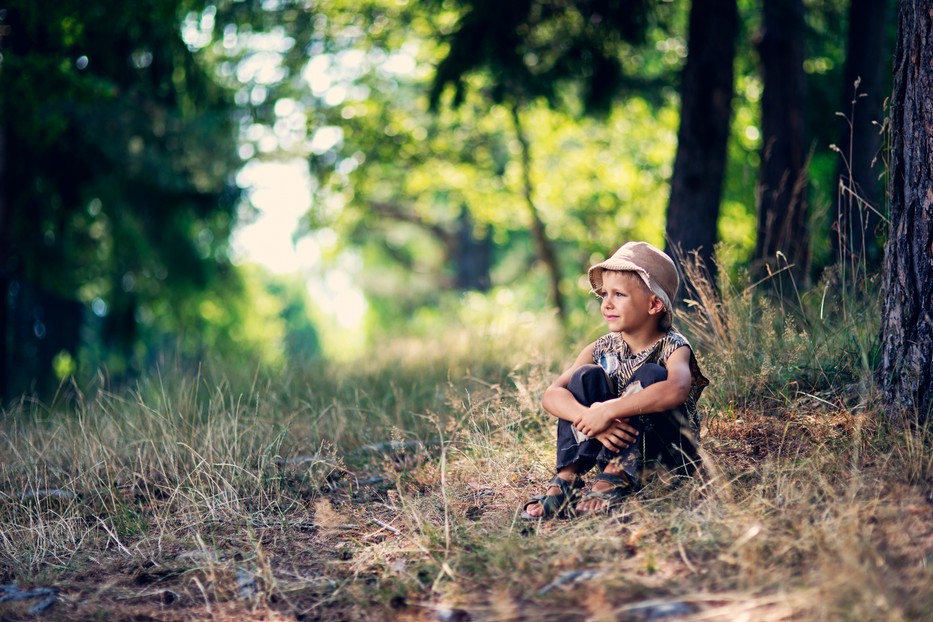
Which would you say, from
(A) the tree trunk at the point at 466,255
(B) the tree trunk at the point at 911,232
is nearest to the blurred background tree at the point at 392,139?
(B) the tree trunk at the point at 911,232

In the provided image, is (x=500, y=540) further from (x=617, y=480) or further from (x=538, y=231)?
(x=538, y=231)

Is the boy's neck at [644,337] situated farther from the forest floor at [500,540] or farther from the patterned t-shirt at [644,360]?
the forest floor at [500,540]

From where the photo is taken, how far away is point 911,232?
11.4 feet

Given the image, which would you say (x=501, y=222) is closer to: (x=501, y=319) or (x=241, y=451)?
(x=501, y=319)

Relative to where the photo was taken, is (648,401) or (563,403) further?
(563,403)

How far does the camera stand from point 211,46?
11.8 metres

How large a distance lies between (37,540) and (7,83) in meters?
5.85

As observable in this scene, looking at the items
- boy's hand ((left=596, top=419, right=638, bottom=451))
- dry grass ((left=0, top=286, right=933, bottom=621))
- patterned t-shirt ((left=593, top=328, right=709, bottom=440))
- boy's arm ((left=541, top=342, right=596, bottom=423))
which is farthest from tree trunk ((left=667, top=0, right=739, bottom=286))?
boy's hand ((left=596, top=419, right=638, bottom=451))

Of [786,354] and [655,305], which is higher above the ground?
[655,305]

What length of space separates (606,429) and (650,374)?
0.93 feet

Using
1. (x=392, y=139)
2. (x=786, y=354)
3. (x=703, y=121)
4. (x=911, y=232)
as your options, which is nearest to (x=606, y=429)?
(x=786, y=354)

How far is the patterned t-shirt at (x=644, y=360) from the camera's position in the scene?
347cm

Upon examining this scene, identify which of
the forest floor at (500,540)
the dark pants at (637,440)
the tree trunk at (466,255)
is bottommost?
the tree trunk at (466,255)

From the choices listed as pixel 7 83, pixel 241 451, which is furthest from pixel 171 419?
pixel 7 83
